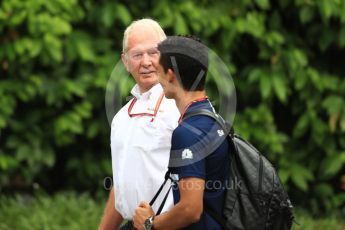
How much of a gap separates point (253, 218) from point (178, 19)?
3840 mm

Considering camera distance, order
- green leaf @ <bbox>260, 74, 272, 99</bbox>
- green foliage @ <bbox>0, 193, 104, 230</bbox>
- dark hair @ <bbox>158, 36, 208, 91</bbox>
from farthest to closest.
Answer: green leaf @ <bbox>260, 74, 272, 99</bbox>
green foliage @ <bbox>0, 193, 104, 230</bbox>
dark hair @ <bbox>158, 36, 208, 91</bbox>

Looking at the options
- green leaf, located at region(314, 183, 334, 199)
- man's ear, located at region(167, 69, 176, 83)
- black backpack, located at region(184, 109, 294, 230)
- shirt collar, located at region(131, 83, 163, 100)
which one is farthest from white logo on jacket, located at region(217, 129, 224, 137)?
green leaf, located at region(314, 183, 334, 199)

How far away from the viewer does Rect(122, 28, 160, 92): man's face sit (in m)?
3.87

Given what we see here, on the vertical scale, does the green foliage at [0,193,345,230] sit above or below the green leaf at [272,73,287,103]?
below

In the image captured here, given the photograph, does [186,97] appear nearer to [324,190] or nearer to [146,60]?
[146,60]

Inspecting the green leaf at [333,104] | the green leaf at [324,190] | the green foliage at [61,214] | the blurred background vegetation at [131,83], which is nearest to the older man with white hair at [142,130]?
the green foliage at [61,214]

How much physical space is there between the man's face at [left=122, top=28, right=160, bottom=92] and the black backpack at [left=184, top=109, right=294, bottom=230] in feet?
2.00

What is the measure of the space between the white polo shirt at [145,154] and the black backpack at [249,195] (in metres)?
0.34

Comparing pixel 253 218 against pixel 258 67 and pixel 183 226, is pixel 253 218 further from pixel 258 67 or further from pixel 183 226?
pixel 258 67

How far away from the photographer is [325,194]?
7.54m

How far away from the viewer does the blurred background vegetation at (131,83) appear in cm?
699

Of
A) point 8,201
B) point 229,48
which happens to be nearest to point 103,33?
point 229,48

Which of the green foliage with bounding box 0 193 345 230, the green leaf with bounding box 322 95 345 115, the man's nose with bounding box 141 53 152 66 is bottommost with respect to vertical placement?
the green foliage with bounding box 0 193 345 230

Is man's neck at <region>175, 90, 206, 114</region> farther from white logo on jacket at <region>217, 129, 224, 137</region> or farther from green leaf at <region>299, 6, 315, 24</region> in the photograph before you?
green leaf at <region>299, 6, 315, 24</region>
